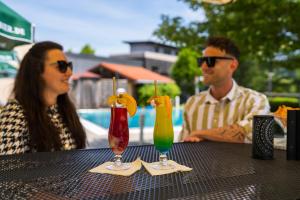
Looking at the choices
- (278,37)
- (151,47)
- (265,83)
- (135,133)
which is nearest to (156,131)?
(278,37)

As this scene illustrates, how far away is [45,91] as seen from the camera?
2299 millimetres

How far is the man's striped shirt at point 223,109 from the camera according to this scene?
8.43 ft

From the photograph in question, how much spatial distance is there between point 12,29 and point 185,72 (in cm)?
2325

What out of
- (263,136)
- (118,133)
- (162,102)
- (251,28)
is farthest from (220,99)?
(251,28)

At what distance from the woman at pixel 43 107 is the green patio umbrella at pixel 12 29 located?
3.78 feet

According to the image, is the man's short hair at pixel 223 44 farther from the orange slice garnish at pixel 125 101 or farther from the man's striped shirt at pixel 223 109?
the orange slice garnish at pixel 125 101

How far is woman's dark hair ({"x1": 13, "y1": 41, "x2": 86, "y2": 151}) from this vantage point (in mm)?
2043

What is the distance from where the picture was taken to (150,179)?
1241mm

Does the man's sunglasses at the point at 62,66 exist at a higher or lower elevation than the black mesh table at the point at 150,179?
higher

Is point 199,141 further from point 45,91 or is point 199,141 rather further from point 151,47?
point 151,47

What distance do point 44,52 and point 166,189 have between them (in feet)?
4.78

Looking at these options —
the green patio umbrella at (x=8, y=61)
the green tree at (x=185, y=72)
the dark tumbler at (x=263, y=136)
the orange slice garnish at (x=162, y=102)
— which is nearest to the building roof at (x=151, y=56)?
the green tree at (x=185, y=72)

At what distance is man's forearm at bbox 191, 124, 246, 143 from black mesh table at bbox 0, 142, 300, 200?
0.47 meters

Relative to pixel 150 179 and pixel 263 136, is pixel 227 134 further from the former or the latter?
pixel 150 179
